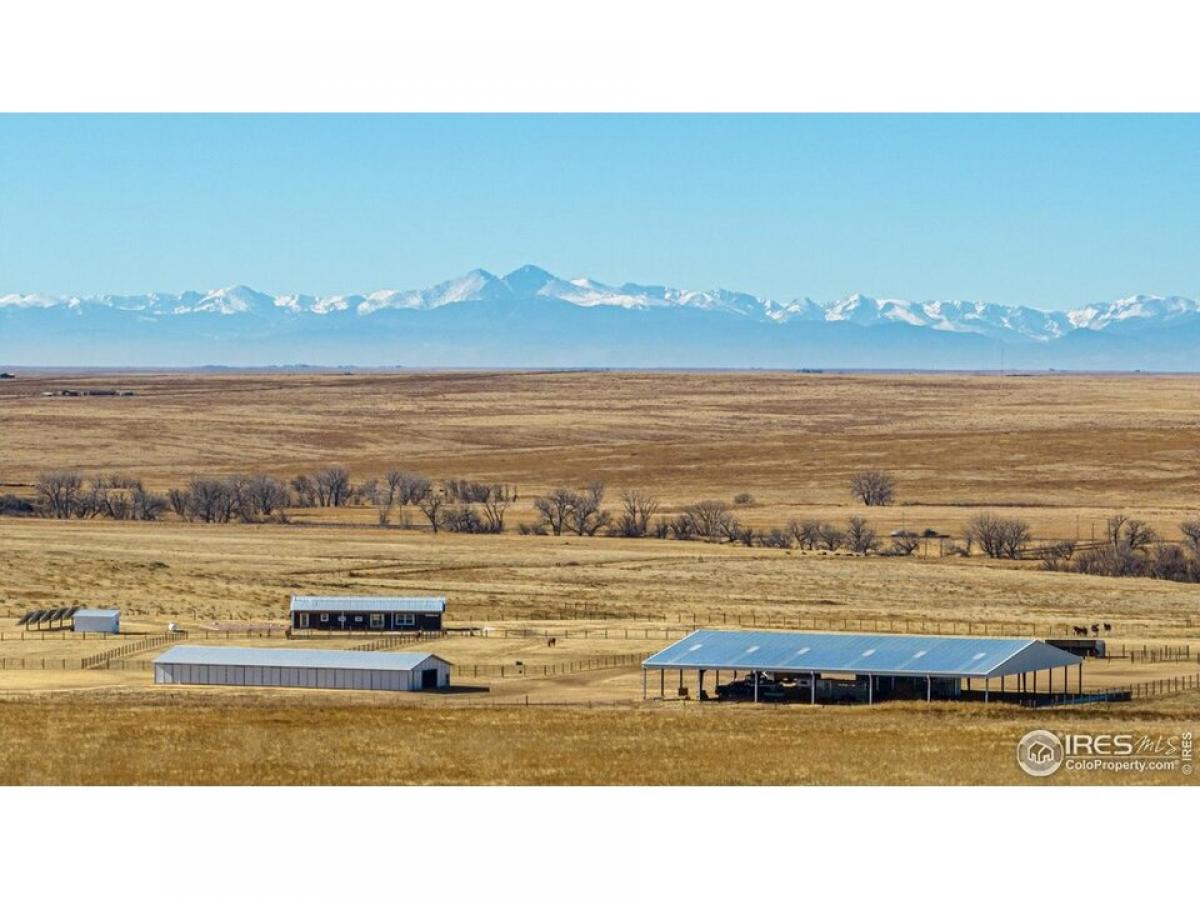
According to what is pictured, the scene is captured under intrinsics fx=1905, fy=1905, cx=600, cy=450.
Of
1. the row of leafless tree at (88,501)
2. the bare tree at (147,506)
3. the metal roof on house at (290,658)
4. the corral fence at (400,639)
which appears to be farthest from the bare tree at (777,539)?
the metal roof on house at (290,658)

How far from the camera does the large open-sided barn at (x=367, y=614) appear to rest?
69.4 metres

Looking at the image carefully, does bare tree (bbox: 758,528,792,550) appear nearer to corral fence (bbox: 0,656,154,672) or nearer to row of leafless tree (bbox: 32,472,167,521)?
row of leafless tree (bbox: 32,472,167,521)

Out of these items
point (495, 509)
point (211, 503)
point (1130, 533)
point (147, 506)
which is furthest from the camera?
point (147, 506)

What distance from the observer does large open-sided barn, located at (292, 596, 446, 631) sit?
228 feet

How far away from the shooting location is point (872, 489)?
127 m

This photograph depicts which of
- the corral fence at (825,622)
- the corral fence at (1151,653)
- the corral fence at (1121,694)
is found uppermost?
the corral fence at (1121,694)

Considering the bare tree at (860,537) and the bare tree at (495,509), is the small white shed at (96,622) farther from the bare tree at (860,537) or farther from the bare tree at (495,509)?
the bare tree at (860,537)

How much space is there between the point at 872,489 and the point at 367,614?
62.8 m

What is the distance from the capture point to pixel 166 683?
5453cm

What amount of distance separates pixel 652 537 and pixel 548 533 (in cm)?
642

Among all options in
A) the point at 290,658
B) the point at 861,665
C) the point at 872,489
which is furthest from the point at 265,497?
the point at 861,665

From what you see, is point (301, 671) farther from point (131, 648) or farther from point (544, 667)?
point (131, 648)

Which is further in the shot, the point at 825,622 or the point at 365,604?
the point at 365,604

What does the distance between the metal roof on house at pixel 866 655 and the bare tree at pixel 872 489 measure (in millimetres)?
71430
